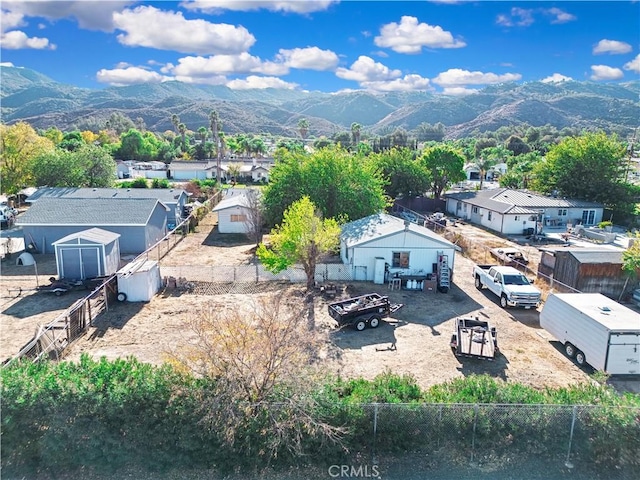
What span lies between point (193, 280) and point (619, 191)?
41.2 meters

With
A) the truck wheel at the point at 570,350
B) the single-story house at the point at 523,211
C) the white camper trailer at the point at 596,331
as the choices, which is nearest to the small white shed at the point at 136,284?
the white camper trailer at the point at 596,331

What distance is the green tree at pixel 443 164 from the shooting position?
153 ft

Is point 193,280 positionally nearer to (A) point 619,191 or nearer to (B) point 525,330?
(B) point 525,330

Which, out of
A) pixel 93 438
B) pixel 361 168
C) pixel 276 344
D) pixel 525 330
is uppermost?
pixel 361 168

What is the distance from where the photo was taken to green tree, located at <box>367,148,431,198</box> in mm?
45531

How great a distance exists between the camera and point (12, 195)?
4384 centimetres

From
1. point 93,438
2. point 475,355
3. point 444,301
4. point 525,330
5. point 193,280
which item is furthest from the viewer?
point 193,280

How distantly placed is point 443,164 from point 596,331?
35.0 m

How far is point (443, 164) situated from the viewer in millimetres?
46656

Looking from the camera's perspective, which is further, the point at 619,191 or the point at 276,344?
the point at 619,191

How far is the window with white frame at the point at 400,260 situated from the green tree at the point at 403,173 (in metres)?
23.5

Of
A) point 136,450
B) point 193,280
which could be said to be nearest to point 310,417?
point 136,450

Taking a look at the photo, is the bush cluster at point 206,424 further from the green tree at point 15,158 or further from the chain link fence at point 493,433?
the green tree at point 15,158

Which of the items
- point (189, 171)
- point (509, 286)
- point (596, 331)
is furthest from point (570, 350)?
point (189, 171)
